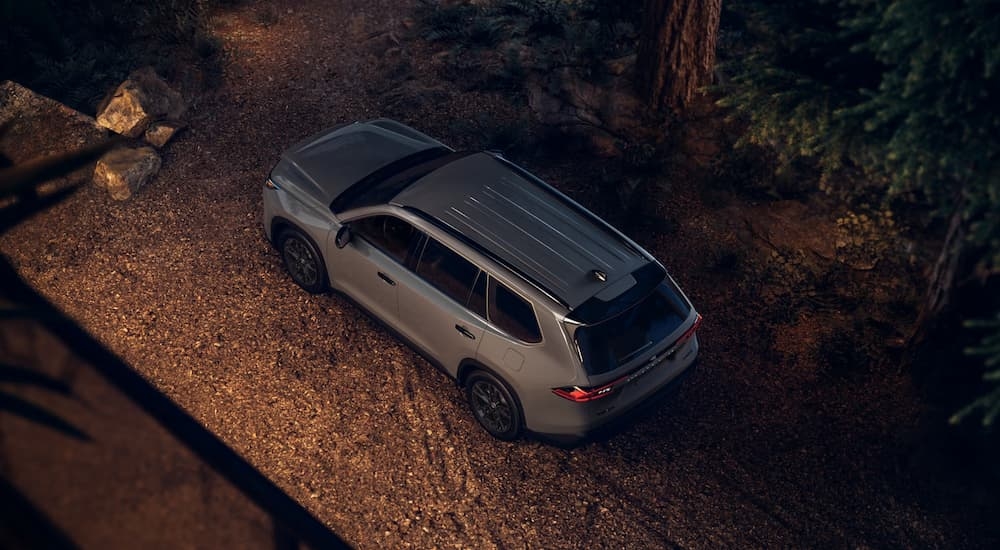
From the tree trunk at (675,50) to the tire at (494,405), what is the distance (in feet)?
16.6

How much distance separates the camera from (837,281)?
9008mm

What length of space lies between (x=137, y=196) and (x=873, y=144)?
9.09 metres

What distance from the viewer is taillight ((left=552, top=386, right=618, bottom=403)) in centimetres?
667

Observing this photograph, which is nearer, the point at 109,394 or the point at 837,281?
the point at 109,394

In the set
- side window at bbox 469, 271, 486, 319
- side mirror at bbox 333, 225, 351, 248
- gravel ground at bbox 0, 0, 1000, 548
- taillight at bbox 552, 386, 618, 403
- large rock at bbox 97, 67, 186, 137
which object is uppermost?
side window at bbox 469, 271, 486, 319

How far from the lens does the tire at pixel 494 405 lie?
726 cm

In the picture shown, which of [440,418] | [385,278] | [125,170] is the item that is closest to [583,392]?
[440,418]

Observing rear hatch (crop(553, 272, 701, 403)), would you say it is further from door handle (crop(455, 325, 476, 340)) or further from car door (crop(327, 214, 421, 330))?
car door (crop(327, 214, 421, 330))

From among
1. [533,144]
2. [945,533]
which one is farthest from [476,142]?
[945,533]

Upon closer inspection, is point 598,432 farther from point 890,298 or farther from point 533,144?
point 533,144

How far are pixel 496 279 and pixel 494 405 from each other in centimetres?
142

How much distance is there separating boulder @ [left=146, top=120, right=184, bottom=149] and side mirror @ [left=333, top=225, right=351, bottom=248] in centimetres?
467

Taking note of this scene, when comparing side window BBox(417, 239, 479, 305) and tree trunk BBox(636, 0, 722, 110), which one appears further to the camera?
tree trunk BBox(636, 0, 722, 110)

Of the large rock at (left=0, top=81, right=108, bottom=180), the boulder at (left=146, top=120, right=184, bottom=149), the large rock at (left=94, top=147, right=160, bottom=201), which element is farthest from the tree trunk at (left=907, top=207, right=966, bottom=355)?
the large rock at (left=0, top=81, right=108, bottom=180)
